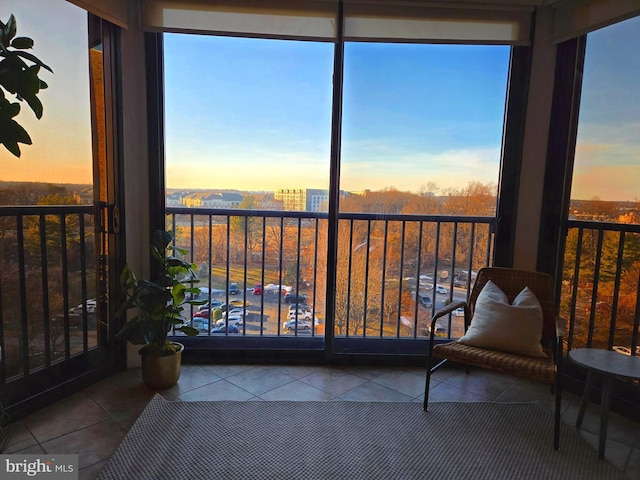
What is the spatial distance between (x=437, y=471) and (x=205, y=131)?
243 cm

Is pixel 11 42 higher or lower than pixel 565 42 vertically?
lower

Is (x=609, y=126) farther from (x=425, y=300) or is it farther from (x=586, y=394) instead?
(x=425, y=300)

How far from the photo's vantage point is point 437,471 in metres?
1.77

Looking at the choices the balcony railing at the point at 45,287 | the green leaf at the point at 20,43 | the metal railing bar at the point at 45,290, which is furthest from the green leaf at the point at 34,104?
the metal railing bar at the point at 45,290

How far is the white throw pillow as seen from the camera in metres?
2.20

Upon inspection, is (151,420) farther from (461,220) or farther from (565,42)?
(565,42)

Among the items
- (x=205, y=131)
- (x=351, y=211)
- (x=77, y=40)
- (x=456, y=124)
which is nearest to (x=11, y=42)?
(x=77, y=40)

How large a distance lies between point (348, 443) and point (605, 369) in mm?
1271

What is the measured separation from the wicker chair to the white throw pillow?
0.17 ft

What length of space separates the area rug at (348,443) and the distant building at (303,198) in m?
1.32

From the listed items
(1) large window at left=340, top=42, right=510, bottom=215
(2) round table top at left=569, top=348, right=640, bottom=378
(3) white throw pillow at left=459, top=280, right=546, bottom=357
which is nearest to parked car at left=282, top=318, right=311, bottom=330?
(1) large window at left=340, top=42, right=510, bottom=215

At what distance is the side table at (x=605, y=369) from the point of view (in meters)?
1.86

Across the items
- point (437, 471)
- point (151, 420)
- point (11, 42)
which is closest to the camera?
point (11, 42)

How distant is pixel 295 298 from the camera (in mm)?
3205
